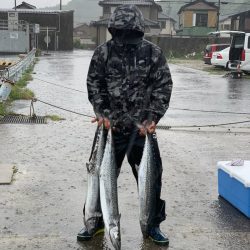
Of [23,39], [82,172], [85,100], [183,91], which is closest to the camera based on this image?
[82,172]

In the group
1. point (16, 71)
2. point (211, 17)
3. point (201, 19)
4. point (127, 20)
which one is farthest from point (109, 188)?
point (211, 17)

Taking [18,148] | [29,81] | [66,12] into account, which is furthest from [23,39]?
[18,148]

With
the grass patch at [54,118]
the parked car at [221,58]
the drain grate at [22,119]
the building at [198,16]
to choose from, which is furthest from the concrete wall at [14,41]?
the drain grate at [22,119]

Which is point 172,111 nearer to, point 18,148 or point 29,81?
point 18,148

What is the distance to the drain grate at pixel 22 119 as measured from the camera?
9785 millimetres

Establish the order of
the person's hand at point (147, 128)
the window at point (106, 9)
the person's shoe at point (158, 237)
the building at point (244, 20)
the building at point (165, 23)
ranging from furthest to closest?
the building at point (165, 23)
the window at point (106, 9)
the building at point (244, 20)
the person's shoe at point (158, 237)
the person's hand at point (147, 128)

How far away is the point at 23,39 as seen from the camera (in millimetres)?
41156

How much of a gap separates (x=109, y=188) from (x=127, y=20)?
4.46ft

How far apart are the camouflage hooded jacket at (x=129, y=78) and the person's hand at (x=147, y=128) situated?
0.19 ft

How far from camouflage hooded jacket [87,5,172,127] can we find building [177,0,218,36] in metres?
60.8

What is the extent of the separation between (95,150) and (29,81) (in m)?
14.8

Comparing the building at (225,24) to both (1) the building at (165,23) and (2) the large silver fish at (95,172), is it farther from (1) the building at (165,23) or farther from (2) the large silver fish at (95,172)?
(2) the large silver fish at (95,172)

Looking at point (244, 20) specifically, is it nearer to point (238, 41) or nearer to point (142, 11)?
point (142, 11)

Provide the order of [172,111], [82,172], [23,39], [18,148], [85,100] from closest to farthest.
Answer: [82,172]
[18,148]
[172,111]
[85,100]
[23,39]
